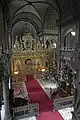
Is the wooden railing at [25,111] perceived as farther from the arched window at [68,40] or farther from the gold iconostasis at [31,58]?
the gold iconostasis at [31,58]

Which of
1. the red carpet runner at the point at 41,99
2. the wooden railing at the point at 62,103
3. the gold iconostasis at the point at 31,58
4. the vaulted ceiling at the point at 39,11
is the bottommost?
the red carpet runner at the point at 41,99

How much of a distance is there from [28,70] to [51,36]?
247 inches

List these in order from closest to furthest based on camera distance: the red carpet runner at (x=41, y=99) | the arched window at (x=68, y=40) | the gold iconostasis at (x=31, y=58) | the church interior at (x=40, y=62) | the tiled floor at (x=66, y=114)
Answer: the church interior at (x=40, y=62) < the tiled floor at (x=66, y=114) < the red carpet runner at (x=41, y=99) < the arched window at (x=68, y=40) < the gold iconostasis at (x=31, y=58)

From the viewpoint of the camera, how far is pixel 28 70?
70.9 feet

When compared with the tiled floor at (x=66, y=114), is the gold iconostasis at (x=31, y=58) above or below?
above

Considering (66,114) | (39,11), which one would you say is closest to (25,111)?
(66,114)

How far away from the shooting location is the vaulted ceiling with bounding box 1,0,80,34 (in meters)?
13.4

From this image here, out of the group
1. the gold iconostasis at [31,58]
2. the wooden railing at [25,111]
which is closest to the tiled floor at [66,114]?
the wooden railing at [25,111]

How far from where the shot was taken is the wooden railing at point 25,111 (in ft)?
28.7

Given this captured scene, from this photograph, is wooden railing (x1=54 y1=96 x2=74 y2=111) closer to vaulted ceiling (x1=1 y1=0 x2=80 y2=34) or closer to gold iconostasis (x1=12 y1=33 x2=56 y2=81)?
vaulted ceiling (x1=1 y1=0 x2=80 y2=34)

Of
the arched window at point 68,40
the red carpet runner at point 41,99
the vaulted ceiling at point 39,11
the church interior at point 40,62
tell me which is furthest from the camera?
the arched window at point 68,40

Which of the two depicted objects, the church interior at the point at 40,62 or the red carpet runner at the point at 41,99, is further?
the red carpet runner at the point at 41,99

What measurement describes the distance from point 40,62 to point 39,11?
7.28m

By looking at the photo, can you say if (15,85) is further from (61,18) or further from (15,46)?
(61,18)
